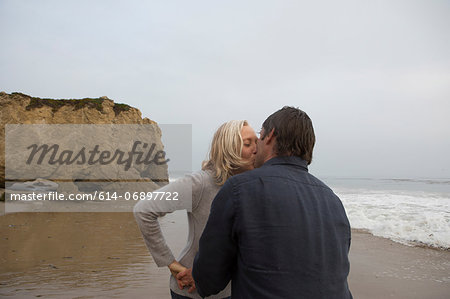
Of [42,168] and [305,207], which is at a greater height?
[305,207]

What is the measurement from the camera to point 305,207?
1.28 metres

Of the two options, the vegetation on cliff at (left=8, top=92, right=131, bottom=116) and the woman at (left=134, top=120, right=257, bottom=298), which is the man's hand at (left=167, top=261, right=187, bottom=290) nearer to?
the woman at (left=134, top=120, right=257, bottom=298)

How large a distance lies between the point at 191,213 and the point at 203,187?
205mm

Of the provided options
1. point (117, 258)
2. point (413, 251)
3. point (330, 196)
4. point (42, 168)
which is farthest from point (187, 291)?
point (42, 168)

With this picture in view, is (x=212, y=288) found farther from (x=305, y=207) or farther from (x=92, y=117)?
(x=92, y=117)

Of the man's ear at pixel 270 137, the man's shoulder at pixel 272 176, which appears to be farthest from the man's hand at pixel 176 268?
the man's ear at pixel 270 137

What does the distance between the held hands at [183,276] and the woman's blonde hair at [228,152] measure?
0.56 meters

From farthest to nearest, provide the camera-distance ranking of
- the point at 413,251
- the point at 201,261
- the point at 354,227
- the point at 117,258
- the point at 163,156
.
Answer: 1. the point at 163,156
2. the point at 354,227
3. the point at 413,251
4. the point at 117,258
5. the point at 201,261

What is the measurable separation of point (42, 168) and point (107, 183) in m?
3.34

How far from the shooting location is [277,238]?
4.05ft

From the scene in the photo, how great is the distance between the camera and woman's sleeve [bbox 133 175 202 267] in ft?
6.17

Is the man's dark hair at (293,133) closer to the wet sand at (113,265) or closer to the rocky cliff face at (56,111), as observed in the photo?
the wet sand at (113,265)

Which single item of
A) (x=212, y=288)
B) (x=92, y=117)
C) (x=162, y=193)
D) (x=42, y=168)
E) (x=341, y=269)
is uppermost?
(x=92, y=117)

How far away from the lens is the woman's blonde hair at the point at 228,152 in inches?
72.6
